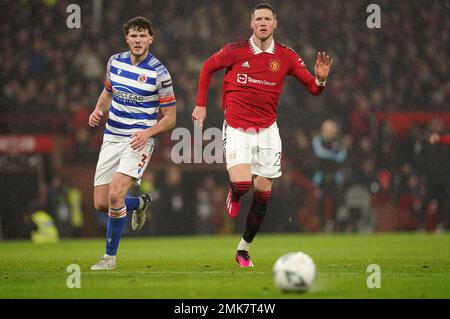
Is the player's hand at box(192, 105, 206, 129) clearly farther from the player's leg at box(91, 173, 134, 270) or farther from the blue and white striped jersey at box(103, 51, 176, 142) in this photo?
the player's leg at box(91, 173, 134, 270)

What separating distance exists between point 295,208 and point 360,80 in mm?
3287

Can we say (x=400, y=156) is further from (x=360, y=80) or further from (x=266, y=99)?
(x=266, y=99)

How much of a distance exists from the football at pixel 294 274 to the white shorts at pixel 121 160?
99.6 inches

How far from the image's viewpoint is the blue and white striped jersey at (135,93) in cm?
913

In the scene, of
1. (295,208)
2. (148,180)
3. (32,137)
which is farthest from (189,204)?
(32,137)

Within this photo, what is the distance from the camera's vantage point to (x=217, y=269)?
9148 millimetres

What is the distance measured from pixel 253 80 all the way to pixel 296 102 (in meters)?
9.25

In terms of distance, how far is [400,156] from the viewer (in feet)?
57.5

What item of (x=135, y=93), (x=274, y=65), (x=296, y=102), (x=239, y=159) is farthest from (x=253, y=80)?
(x=296, y=102)

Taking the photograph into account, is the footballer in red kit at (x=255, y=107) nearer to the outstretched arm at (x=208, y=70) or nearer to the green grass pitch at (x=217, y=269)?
the outstretched arm at (x=208, y=70)

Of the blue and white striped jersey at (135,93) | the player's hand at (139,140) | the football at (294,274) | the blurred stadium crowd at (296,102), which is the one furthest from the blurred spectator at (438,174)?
the football at (294,274)

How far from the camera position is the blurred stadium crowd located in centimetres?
1712

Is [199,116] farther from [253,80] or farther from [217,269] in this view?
[217,269]

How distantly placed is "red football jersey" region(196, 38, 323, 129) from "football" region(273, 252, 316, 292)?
251 cm
